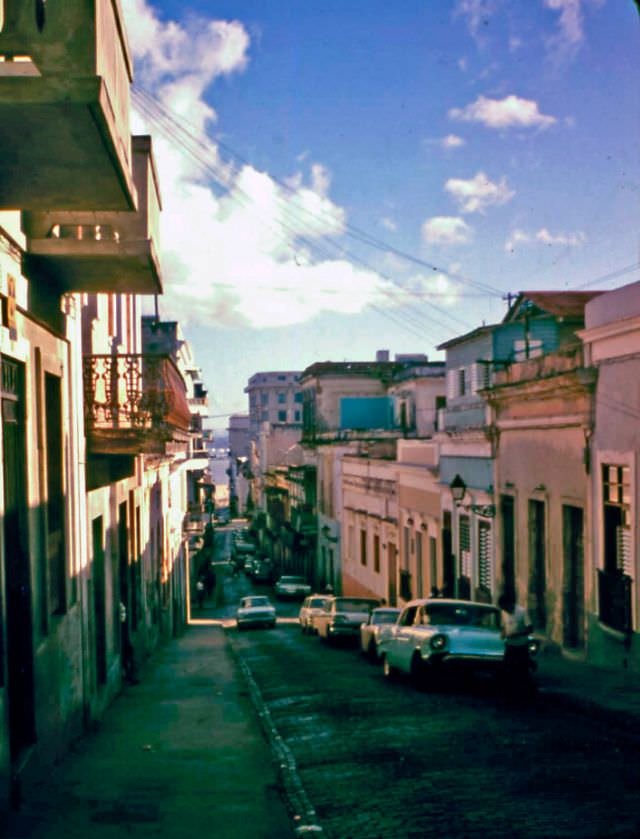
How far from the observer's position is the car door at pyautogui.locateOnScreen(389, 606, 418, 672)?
15.7 m

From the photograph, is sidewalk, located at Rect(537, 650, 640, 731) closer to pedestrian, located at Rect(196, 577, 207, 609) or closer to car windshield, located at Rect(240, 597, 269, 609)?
car windshield, located at Rect(240, 597, 269, 609)

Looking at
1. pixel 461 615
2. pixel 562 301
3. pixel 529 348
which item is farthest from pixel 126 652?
pixel 562 301

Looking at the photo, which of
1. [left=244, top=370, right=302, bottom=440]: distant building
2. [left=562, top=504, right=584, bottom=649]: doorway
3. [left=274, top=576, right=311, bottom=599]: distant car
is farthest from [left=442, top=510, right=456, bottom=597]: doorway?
[left=244, top=370, right=302, bottom=440]: distant building

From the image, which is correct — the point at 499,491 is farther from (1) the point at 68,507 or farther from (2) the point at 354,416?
(2) the point at 354,416

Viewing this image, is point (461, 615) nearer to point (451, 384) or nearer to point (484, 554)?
point (484, 554)

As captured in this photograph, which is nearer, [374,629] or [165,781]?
[165,781]

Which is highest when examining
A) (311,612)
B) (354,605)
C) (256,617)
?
(354,605)

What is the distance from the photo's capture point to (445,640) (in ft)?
48.1

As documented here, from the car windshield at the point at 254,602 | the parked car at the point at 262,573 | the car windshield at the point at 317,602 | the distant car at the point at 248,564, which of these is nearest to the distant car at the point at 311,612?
the car windshield at the point at 317,602

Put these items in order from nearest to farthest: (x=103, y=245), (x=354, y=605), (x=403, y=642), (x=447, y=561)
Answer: (x=103, y=245)
(x=403, y=642)
(x=354, y=605)
(x=447, y=561)

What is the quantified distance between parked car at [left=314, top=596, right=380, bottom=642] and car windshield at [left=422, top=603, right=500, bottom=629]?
10.8m

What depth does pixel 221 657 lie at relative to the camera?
87.8ft

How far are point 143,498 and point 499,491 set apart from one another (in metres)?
8.18

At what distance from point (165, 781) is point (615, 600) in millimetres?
10287
